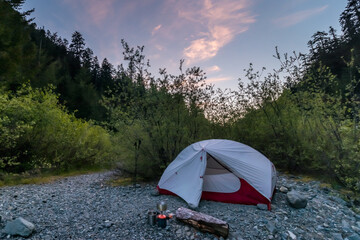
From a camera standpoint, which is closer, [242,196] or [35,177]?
[242,196]

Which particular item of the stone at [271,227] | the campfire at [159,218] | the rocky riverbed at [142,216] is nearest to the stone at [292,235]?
the rocky riverbed at [142,216]

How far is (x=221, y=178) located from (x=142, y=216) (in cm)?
250

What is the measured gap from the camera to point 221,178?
17.4 ft

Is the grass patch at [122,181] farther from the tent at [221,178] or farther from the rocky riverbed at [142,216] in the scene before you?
the tent at [221,178]

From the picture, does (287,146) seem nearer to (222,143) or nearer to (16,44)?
(222,143)

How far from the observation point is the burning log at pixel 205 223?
312 cm

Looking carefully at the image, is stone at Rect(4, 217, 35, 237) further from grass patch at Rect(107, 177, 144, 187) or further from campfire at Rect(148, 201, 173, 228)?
grass patch at Rect(107, 177, 144, 187)

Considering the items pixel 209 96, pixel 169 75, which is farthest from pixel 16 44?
pixel 209 96

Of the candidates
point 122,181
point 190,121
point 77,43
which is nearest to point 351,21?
point 190,121

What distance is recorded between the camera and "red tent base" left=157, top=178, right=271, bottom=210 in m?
4.33

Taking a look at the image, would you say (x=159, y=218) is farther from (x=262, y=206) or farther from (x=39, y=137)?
(x=39, y=137)

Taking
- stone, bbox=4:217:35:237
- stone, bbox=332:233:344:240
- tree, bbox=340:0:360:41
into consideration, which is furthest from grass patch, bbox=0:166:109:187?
tree, bbox=340:0:360:41

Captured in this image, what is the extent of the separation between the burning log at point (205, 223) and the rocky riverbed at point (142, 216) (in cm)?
9

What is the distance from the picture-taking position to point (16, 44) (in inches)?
479
